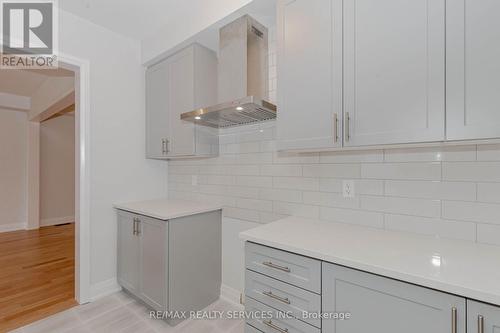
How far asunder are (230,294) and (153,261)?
2.60ft

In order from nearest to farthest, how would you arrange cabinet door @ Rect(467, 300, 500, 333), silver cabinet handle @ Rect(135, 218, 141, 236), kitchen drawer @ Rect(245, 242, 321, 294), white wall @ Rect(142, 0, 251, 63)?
cabinet door @ Rect(467, 300, 500, 333) < kitchen drawer @ Rect(245, 242, 321, 294) < white wall @ Rect(142, 0, 251, 63) < silver cabinet handle @ Rect(135, 218, 141, 236)

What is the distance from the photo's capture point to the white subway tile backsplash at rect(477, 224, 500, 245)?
1.19 meters

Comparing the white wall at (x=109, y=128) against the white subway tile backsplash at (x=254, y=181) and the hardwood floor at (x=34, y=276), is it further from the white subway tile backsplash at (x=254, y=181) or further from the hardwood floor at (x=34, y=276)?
the white subway tile backsplash at (x=254, y=181)

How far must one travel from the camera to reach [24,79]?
151 inches

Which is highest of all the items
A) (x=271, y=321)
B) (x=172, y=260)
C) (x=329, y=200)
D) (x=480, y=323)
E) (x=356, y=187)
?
(x=356, y=187)

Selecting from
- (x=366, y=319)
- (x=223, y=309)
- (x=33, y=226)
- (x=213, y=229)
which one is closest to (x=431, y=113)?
(x=366, y=319)

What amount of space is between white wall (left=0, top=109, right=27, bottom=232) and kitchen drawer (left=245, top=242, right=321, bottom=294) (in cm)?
580

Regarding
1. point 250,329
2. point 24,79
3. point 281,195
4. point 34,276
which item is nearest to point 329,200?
point 281,195

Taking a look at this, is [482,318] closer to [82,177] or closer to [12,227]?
[82,177]

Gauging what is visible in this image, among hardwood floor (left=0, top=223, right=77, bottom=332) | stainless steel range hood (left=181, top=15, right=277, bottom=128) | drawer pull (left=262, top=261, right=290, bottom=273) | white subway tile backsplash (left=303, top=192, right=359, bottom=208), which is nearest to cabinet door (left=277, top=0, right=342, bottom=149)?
stainless steel range hood (left=181, top=15, right=277, bottom=128)

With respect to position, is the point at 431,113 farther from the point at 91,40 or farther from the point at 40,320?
the point at 40,320

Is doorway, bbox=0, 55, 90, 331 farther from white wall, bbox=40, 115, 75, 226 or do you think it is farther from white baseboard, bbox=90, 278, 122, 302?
white wall, bbox=40, 115, 75, 226

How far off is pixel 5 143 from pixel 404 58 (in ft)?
21.8

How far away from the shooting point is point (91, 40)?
2381 millimetres
